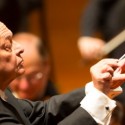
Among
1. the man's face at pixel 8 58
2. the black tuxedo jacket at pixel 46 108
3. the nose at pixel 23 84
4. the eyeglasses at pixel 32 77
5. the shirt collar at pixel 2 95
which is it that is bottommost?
the nose at pixel 23 84

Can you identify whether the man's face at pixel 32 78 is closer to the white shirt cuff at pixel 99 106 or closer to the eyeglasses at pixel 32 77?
the eyeglasses at pixel 32 77

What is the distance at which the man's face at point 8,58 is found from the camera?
165cm

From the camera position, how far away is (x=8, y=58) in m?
1.65

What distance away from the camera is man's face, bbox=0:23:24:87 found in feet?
5.40

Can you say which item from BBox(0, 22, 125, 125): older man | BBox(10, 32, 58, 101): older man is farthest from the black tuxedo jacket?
BBox(10, 32, 58, 101): older man

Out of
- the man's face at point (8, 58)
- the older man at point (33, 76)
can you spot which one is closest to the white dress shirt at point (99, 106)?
the man's face at point (8, 58)

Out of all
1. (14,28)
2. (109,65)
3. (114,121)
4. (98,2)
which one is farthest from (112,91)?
(14,28)

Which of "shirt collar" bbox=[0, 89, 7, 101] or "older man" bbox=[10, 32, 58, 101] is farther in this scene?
"older man" bbox=[10, 32, 58, 101]

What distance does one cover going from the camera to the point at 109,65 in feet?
5.53

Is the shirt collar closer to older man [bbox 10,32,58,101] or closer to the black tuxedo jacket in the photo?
the black tuxedo jacket

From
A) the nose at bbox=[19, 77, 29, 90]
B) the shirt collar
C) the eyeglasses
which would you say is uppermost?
the shirt collar

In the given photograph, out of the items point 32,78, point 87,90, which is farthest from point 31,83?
point 87,90

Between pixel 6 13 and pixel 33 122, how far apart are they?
1971mm

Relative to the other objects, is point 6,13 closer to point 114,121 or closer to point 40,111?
point 114,121
